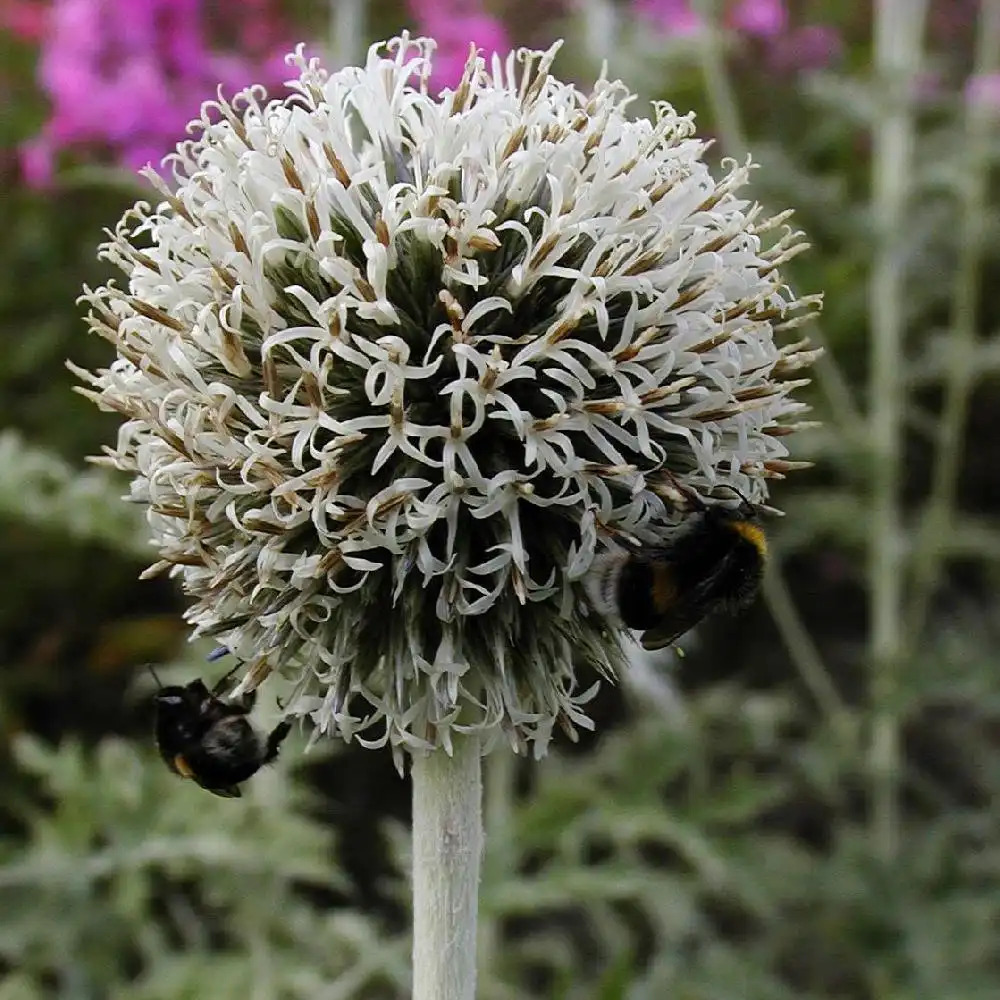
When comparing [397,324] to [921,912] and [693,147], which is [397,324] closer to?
[693,147]

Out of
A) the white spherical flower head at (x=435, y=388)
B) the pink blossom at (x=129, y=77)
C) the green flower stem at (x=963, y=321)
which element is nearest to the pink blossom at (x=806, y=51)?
the green flower stem at (x=963, y=321)

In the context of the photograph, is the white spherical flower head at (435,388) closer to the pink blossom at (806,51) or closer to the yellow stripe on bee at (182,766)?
the yellow stripe on bee at (182,766)

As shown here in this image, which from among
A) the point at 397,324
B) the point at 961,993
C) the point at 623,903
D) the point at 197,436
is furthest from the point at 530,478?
the point at 623,903

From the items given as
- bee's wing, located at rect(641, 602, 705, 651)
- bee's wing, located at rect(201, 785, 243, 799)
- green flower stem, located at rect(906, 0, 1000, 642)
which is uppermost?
green flower stem, located at rect(906, 0, 1000, 642)

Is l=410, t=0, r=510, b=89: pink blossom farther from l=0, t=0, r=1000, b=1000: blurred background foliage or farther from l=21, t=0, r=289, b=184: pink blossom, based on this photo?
l=21, t=0, r=289, b=184: pink blossom

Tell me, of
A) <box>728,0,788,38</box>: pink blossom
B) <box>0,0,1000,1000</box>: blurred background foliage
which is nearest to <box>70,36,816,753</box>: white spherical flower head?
<box>0,0,1000,1000</box>: blurred background foliage
